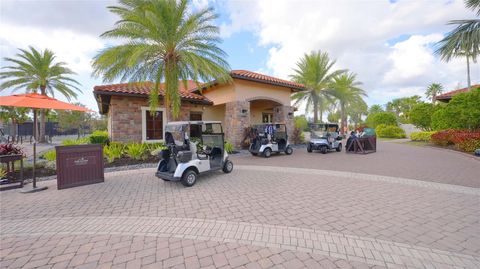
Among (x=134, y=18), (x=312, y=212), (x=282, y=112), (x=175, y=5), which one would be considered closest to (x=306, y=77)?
(x=282, y=112)

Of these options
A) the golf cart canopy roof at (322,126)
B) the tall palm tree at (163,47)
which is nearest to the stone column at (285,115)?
the golf cart canopy roof at (322,126)

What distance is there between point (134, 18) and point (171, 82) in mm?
2773

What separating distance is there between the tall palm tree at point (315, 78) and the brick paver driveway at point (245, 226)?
15.2 m

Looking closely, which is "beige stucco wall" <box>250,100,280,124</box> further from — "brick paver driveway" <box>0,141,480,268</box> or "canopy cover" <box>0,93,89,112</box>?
"canopy cover" <box>0,93,89,112</box>

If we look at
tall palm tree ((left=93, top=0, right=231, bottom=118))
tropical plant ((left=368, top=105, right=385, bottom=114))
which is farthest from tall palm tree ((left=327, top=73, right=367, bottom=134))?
tropical plant ((left=368, top=105, right=385, bottom=114))

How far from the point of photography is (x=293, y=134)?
15.8 metres

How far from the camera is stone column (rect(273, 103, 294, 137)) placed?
1504 cm

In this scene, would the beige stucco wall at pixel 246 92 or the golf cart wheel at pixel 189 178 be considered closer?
the golf cart wheel at pixel 189 178

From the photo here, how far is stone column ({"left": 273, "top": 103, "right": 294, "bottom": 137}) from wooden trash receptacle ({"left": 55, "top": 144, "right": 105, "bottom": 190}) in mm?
11718

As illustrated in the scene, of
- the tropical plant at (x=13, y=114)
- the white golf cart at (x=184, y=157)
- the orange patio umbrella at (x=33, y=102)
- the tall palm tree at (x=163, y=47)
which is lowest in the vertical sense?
the white golf cart at (x=184, y=157)

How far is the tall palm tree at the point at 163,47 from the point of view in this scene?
852 cm

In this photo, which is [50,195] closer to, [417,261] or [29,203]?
[29,203]

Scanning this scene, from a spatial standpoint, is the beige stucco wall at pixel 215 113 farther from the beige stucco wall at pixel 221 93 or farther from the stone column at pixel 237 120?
the stone column at pixel 237 120

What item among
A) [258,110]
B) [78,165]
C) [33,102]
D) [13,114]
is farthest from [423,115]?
[13,114]
